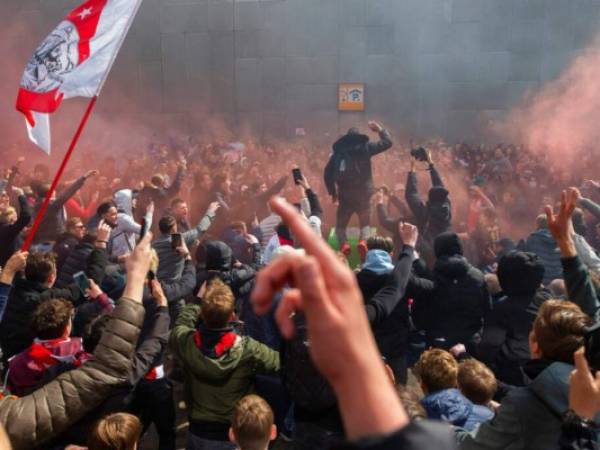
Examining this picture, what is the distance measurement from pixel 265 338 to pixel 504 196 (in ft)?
26.4

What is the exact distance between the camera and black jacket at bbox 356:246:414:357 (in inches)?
114

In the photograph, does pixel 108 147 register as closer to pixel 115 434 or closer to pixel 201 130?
pixel 201 130

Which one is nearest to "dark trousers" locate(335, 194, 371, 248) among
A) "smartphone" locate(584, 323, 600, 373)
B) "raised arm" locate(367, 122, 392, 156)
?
"raised arm" locate(367, 122, 392, 156)

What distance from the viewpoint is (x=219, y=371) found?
2496mm

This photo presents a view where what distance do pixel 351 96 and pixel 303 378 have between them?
1031 cm

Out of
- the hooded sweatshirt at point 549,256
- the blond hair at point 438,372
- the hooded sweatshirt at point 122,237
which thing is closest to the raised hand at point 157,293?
the blond hair at point 438,372

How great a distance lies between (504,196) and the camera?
1035cm

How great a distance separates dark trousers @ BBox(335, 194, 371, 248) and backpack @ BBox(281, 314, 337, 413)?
203 inches

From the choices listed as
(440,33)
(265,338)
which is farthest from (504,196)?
(265,338)

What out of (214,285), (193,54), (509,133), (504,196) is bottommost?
(504,196)

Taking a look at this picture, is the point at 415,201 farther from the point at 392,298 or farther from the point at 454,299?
the point at 392,298

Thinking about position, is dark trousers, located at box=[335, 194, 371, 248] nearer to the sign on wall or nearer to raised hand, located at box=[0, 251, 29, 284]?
the sign on wall

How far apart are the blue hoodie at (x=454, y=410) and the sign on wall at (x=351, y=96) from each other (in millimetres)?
10508

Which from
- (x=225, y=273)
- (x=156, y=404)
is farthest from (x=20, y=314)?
(x=225, y=273)
